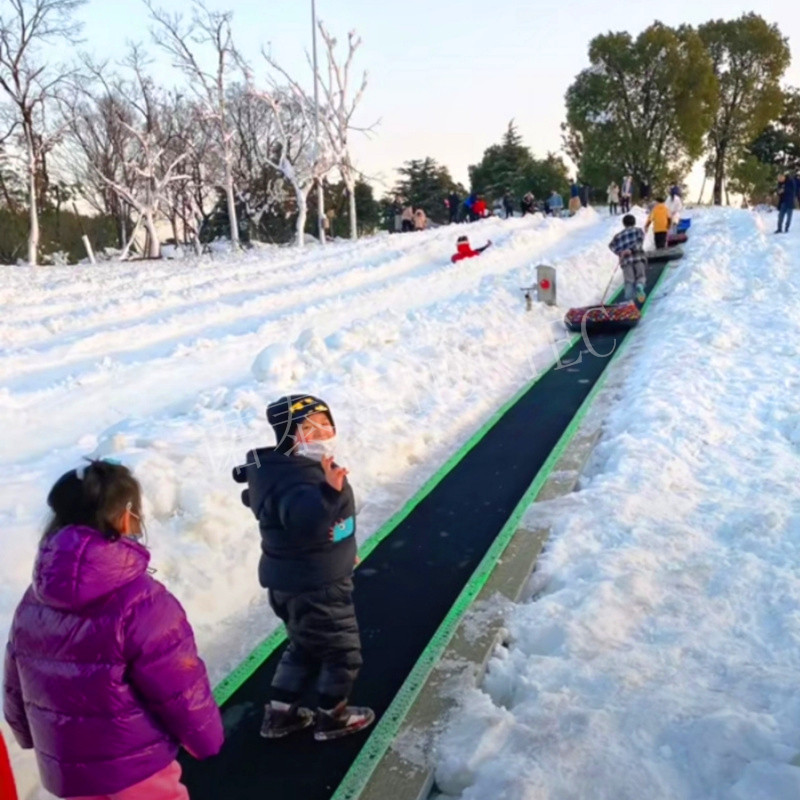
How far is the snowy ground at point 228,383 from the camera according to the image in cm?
470

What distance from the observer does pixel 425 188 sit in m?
52.0

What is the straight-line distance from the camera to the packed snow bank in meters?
2.89

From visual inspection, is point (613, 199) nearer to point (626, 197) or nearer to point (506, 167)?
point (626, 197)

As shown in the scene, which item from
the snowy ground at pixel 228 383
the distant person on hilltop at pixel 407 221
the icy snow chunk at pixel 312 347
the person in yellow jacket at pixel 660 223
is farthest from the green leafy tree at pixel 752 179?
the icy snow chunk at pixel 312 347

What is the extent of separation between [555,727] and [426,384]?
560 centimetres

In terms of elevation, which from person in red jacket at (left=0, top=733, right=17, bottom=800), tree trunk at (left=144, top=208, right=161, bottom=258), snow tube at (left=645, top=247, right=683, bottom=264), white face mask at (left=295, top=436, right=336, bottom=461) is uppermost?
white face mask at (left=295, top=436, right=336, bottom=461)

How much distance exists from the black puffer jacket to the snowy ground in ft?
2.79

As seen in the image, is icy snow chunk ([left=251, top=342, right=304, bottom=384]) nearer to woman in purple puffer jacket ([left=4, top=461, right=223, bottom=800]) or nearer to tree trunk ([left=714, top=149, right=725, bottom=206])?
woman in purple puffer jacket ([left=4, top=461, right=223, bottom=800])

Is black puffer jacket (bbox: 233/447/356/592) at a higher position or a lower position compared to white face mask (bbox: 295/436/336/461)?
lower

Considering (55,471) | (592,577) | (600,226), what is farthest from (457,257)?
(592,577)

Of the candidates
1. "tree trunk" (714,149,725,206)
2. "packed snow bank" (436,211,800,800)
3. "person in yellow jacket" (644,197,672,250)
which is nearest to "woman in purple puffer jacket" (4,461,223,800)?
"packed snow bank" (436,211,800,800)

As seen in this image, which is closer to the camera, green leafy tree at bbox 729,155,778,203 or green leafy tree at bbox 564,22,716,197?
green leafy tree at bbox 564,22,716,197

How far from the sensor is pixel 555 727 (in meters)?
3.12

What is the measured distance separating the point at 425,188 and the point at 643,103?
1694 cm
